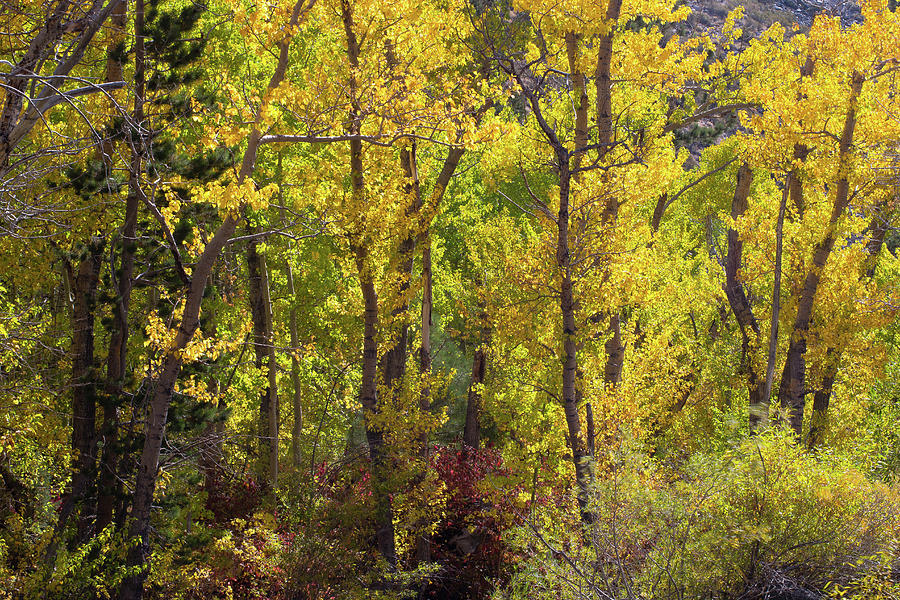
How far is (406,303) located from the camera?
9781 millimetres

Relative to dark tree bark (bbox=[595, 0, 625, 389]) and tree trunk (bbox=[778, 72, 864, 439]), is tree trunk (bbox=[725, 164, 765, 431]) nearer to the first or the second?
tree trunk (bbox=[778, 72, 864, 439])

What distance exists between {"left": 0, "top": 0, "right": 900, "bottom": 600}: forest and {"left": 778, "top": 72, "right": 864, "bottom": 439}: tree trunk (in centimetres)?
5

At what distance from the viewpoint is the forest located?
6188 mm

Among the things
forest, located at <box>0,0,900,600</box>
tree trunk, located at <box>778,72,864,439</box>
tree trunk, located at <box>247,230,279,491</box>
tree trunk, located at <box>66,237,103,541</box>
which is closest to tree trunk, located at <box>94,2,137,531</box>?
forest, located at <box>0,0,900,600</box>

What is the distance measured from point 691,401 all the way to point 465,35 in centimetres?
1119

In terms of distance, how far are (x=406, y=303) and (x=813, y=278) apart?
6.63 metres

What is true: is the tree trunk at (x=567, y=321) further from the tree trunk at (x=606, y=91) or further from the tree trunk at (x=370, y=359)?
the tree trunk at (x=370, y=359)

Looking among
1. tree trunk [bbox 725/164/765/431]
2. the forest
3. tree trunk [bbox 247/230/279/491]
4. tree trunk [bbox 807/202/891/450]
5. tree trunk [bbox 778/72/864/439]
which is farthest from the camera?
tree trunk [bbox 725/164/765/431]

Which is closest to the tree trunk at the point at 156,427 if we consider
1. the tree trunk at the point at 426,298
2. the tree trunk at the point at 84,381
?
the tree trunk at the point at 84,381

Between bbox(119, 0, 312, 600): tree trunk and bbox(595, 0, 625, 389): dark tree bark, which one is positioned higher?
bbox(595, 0, 625, 389): dark tree bark

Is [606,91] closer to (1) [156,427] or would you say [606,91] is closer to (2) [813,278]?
Result: (2) [813,278]

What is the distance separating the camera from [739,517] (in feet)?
19.6

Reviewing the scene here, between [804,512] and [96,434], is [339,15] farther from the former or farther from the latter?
[804,512]

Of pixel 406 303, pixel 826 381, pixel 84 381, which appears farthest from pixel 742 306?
pixel 84 381
